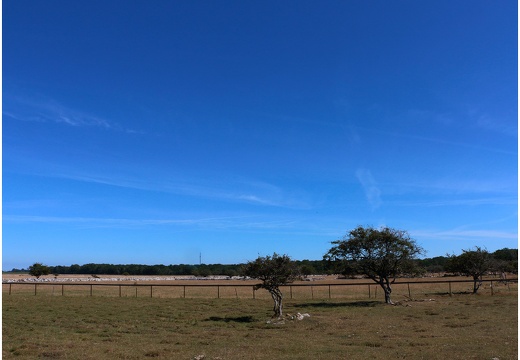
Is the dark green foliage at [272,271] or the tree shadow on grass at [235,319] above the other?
the dark green foliage at [272,271]

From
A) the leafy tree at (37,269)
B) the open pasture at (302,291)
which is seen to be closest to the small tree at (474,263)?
the open pasture at (302,291)

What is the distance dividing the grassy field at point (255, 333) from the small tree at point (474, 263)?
13.8 metres

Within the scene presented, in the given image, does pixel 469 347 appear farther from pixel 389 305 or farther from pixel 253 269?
pixel 389 305

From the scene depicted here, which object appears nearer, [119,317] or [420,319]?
[420,319]

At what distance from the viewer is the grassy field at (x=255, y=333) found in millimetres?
15078

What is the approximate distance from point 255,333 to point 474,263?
33077 millimetres

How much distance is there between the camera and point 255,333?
20.7m

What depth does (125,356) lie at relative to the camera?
48.9 ft

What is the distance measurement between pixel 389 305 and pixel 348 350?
20.0 meters

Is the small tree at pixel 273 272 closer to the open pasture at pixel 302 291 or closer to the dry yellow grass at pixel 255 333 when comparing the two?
the dry yellow grass at pixel 255 333

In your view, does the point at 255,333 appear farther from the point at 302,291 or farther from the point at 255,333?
the point at 302,291

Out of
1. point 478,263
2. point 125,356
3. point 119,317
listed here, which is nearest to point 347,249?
point 478,263

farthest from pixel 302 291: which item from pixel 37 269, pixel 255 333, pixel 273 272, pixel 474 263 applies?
pixel 37 269

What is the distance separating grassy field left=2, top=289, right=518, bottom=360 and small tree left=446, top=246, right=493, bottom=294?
13.8 m
